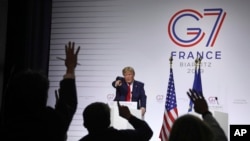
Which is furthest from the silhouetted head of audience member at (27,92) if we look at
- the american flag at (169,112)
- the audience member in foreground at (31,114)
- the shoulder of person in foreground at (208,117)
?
the american flag at (169,112)

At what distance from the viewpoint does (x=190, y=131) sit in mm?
1969

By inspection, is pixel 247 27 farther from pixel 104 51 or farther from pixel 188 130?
pixel 188 130

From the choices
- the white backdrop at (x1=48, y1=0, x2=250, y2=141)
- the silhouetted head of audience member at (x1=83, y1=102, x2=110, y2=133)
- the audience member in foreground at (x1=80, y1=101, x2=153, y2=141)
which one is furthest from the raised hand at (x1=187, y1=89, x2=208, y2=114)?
the white backdrop at (x1=48, y1=0, x2=250, y2=141)

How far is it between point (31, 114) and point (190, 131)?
799mm

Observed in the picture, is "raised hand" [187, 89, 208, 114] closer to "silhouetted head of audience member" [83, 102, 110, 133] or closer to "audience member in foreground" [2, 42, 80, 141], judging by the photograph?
"silhouetted head of audience member" [83, 102, 110, 133]

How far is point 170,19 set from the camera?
5.50 meters

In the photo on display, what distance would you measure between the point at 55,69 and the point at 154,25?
154 centimetres

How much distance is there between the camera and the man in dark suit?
17.7 feet

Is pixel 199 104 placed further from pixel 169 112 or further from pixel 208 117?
pixel 169 112

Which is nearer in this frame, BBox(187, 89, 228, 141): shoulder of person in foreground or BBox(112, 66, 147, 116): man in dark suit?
BBox(187, 89, 228, 141): shoulder of person in foreground

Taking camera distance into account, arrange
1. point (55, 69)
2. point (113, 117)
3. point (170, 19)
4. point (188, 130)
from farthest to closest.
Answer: point (55, 69) → point (170, 19) → point (113, 117) → point (188, 130)

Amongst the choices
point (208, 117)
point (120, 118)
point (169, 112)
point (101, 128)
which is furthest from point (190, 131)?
point (169, 112)

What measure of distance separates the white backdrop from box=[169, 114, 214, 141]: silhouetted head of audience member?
10.7ft

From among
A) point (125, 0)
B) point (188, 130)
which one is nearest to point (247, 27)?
point (125, 0)
